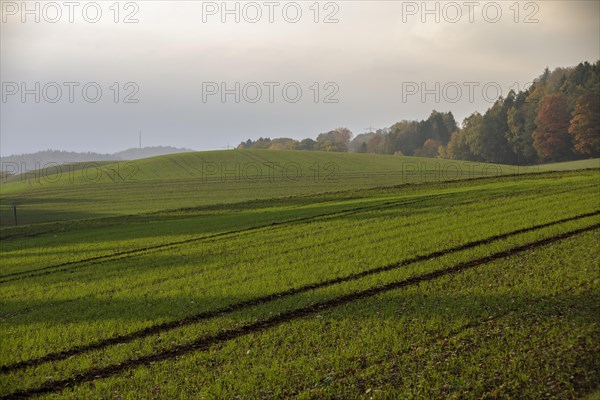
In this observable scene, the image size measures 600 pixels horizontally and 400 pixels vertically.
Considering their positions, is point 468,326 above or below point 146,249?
below

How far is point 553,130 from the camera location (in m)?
116

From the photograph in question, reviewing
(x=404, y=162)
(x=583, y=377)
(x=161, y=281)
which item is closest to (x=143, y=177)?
(x=404, y=162)

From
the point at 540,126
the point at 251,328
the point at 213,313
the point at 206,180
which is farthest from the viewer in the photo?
the point at 540,126

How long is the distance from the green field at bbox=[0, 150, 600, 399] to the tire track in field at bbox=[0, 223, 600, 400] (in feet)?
0.22

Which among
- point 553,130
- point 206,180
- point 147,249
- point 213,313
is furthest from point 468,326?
point 553,130

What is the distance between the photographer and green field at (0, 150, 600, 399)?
515 inches

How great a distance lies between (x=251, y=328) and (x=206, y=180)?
73.7m

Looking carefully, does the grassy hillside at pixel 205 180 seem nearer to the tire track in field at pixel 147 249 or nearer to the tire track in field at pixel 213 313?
the tire track in field at pixel 147 249

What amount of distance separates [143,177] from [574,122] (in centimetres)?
8643

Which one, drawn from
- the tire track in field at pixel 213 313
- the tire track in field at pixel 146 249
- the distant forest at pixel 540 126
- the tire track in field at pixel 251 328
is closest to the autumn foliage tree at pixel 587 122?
the distant forest at pixel 540 126

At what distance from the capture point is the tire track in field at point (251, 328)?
542 inches

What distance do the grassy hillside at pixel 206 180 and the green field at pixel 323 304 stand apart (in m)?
25.5

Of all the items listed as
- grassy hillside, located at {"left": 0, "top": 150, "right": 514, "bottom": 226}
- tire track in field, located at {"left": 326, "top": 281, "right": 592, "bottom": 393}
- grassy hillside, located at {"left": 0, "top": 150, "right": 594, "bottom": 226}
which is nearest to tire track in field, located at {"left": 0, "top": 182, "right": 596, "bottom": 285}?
tire track in field, located at {"left": 326, "top": 281, "right": 592, "bottom": 393}

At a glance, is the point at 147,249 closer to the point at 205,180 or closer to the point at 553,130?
the point at 205,180
